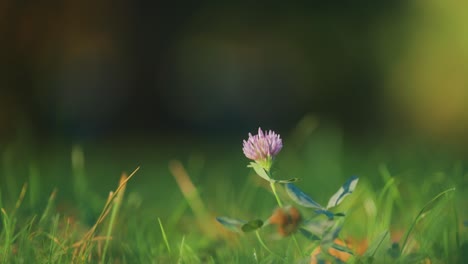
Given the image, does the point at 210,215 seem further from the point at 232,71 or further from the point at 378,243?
the point at 232,71

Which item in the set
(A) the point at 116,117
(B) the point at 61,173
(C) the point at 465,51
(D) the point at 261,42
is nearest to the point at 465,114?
(C) the point at 465,51

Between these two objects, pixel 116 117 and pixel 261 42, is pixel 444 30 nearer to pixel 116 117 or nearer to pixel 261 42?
pixel 261 42

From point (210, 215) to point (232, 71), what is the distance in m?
4.46

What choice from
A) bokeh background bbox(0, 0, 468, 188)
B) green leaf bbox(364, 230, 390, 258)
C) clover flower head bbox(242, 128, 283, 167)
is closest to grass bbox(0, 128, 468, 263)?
green leaf bbox(364, 230, 390, 258)

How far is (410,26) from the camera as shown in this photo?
545 cm

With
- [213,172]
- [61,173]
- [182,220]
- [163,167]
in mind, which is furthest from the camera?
[163,167]

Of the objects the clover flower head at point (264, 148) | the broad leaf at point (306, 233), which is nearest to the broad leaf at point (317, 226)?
the broad leaf at point (306, 233)

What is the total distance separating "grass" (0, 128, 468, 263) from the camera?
1216 mm

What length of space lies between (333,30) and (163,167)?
A: 272cm

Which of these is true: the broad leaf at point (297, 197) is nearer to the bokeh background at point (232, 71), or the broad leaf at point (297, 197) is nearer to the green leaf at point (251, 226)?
the green leaf at point (251, 226)

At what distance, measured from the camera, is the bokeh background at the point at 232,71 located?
15.6ft

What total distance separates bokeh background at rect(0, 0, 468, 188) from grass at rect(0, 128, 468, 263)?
142cm

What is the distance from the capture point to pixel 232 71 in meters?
6.41

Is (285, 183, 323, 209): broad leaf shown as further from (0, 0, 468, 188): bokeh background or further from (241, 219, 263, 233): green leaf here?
(0, 0, 468, 188): bokeh background
